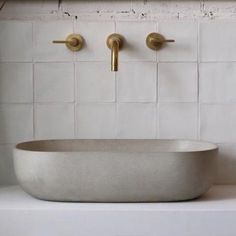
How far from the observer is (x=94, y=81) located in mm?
1338

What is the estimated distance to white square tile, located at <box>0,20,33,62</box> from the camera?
1.33 meters

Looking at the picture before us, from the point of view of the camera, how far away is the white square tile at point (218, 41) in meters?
1.33

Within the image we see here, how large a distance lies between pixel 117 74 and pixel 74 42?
0.51ft

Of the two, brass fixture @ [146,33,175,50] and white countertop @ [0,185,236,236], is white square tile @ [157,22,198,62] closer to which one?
brass fixture @ [146,33,175,50]

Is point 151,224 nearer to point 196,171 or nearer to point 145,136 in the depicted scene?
point 196,171

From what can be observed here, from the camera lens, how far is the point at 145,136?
135cm

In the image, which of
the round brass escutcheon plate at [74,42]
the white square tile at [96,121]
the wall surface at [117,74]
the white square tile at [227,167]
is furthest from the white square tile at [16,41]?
the white square tile at [227,167]

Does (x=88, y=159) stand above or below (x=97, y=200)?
above

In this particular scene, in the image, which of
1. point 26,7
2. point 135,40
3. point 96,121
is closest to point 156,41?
point 135,40

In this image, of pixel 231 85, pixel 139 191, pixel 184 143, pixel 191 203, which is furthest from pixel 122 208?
pixel 231 85

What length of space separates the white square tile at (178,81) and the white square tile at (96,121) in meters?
0.16

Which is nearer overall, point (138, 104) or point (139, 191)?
point (139, 191)

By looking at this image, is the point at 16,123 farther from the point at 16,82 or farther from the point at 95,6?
the point at 95,6

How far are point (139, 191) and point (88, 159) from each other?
14cm
